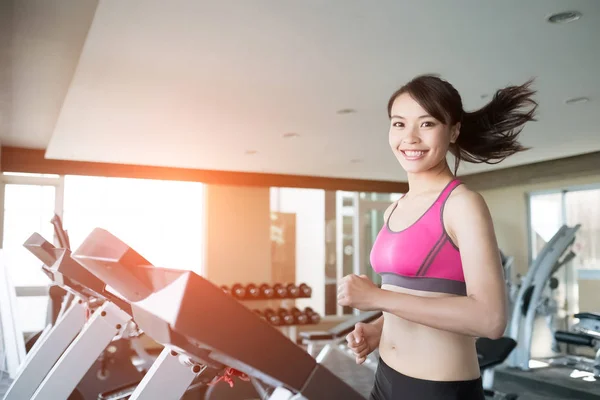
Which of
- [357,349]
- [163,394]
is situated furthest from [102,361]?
[357,349]

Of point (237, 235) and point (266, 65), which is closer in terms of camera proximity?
point (266, 65)

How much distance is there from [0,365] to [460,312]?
6.95ft

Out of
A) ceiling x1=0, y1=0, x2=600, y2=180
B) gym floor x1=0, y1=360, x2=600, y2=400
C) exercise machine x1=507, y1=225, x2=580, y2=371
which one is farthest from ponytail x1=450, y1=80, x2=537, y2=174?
exercise machine x1=507, y1=225, x2=580, y2=371

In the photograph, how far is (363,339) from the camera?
39.4 inches

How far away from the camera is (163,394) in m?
1.17

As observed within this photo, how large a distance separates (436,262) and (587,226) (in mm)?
5388

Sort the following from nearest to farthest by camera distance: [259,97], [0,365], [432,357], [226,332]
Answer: [226,332], [432,357], [0,365], [259,97]

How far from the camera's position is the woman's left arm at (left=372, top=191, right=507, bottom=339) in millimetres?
745

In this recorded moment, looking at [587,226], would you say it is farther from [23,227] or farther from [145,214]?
[23,227]

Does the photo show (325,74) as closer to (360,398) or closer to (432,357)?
(432,357)

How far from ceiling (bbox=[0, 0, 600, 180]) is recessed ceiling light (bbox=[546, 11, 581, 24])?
0.04 meters

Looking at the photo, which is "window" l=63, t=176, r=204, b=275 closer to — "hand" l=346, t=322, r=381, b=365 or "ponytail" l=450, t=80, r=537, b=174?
"hand" l=346, t=322, r=381, b=365

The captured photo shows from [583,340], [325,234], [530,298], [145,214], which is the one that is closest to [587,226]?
[530,298]

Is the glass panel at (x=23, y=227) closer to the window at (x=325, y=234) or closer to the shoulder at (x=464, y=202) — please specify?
the window at (x=325, y=234)
